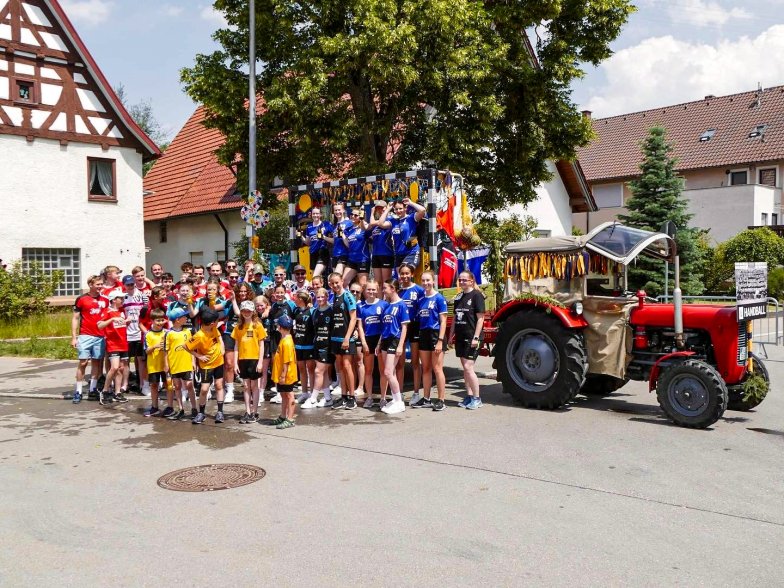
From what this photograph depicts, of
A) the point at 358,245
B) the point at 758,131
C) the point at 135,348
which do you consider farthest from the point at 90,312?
the point at 758,131

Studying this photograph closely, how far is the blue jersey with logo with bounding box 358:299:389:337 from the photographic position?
31.9 ft

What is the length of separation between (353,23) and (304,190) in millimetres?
3756

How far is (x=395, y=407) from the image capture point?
368 inches

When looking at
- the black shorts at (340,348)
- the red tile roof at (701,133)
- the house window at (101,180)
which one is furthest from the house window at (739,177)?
the black shorts at (340,348)

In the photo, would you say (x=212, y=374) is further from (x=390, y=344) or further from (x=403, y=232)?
(x=403, y=232)

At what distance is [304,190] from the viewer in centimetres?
1352

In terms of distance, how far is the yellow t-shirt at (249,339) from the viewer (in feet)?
28.8

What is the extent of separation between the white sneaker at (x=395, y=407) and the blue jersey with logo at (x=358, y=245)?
306cm

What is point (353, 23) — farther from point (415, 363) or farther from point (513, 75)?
point (415, 363)

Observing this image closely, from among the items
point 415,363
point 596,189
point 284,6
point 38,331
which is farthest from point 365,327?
point 596,189

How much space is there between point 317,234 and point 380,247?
156cm

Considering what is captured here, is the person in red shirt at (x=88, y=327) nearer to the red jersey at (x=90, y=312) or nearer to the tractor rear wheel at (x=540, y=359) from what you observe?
the red jersey at (x=90, y=312)

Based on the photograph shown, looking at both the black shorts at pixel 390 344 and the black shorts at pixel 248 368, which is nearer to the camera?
the black shorts at pixel 248 368

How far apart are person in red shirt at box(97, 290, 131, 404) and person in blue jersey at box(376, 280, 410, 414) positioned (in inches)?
144
